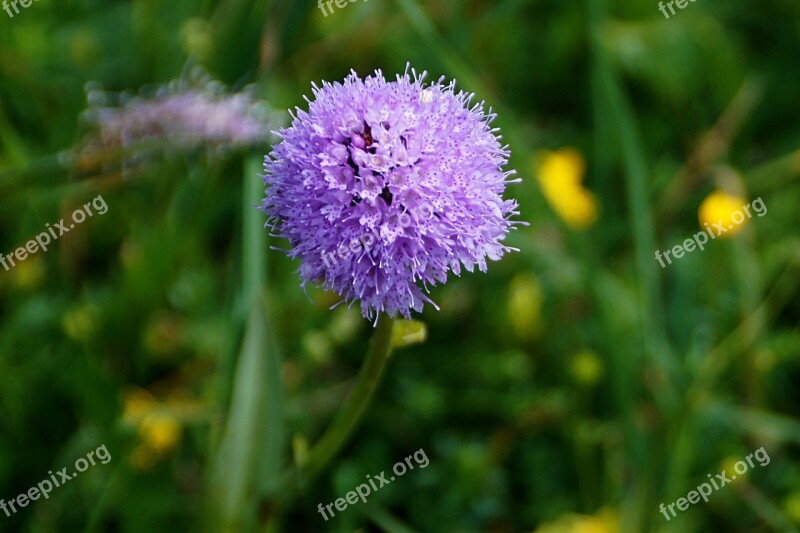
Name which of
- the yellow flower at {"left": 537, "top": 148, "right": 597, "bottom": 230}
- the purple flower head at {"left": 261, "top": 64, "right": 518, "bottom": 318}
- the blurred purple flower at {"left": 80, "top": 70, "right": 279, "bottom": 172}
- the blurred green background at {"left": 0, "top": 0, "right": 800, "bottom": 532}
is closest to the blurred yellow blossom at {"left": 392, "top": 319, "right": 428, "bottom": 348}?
the purple flower head at {"left": 261, "top": 64, "right": 518, "bottom": 318}

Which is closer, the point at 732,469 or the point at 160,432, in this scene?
the point at 160,432

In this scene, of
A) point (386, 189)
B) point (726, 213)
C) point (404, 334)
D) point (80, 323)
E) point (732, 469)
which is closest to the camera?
point (386, 189)

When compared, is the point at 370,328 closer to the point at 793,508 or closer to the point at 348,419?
the point at 348,419

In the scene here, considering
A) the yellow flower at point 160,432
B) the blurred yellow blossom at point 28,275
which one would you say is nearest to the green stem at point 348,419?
the yellow flower at point 160,432

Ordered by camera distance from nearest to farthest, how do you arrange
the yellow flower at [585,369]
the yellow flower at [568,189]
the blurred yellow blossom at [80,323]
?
the blurred yellow blossom at [80,323]
the yellow flower at [585,369]
the yellow flower at [568,189]

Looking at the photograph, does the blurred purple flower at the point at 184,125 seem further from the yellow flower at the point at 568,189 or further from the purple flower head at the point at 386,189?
the yellow flower at the point at 568,189

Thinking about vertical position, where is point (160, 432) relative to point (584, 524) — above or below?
above

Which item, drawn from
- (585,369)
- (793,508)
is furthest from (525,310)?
(793,508)

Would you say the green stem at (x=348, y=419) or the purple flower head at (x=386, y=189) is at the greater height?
the purple flower head at (x=386, y=189)
